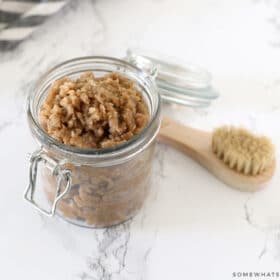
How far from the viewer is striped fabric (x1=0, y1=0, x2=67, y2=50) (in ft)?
3.02

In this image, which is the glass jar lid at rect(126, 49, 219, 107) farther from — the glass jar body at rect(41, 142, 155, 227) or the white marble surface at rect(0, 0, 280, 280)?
the glass jar body at rect(41, 142, 155, 227)

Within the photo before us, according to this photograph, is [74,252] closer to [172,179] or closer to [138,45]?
[172,179]

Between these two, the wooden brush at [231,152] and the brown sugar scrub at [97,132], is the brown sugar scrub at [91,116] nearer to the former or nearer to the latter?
the brown sugar scrub at [97,132]

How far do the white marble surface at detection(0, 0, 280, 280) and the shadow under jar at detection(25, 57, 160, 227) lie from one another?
0.13ft

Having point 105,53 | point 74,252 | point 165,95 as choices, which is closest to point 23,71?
point 105,53

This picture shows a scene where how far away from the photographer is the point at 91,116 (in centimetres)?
64

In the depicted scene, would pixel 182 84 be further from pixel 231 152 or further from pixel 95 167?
pixel 95 167

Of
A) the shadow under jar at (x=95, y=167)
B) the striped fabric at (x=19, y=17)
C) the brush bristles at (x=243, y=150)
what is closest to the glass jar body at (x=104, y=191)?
the shadow under jar at (x=95, y=167)

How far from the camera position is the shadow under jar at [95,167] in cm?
63

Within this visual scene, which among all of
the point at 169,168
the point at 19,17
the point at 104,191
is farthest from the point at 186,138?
the point at 19,17

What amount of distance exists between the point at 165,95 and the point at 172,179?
0.14 m

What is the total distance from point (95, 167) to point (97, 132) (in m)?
0.04

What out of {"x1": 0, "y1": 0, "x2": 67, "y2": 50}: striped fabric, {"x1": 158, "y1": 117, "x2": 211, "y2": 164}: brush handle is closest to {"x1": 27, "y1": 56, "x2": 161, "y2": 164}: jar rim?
{"x1": 158, "y1": 117, "x2": 211, "y2": 164}: brush handle

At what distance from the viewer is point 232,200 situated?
2.49ft
